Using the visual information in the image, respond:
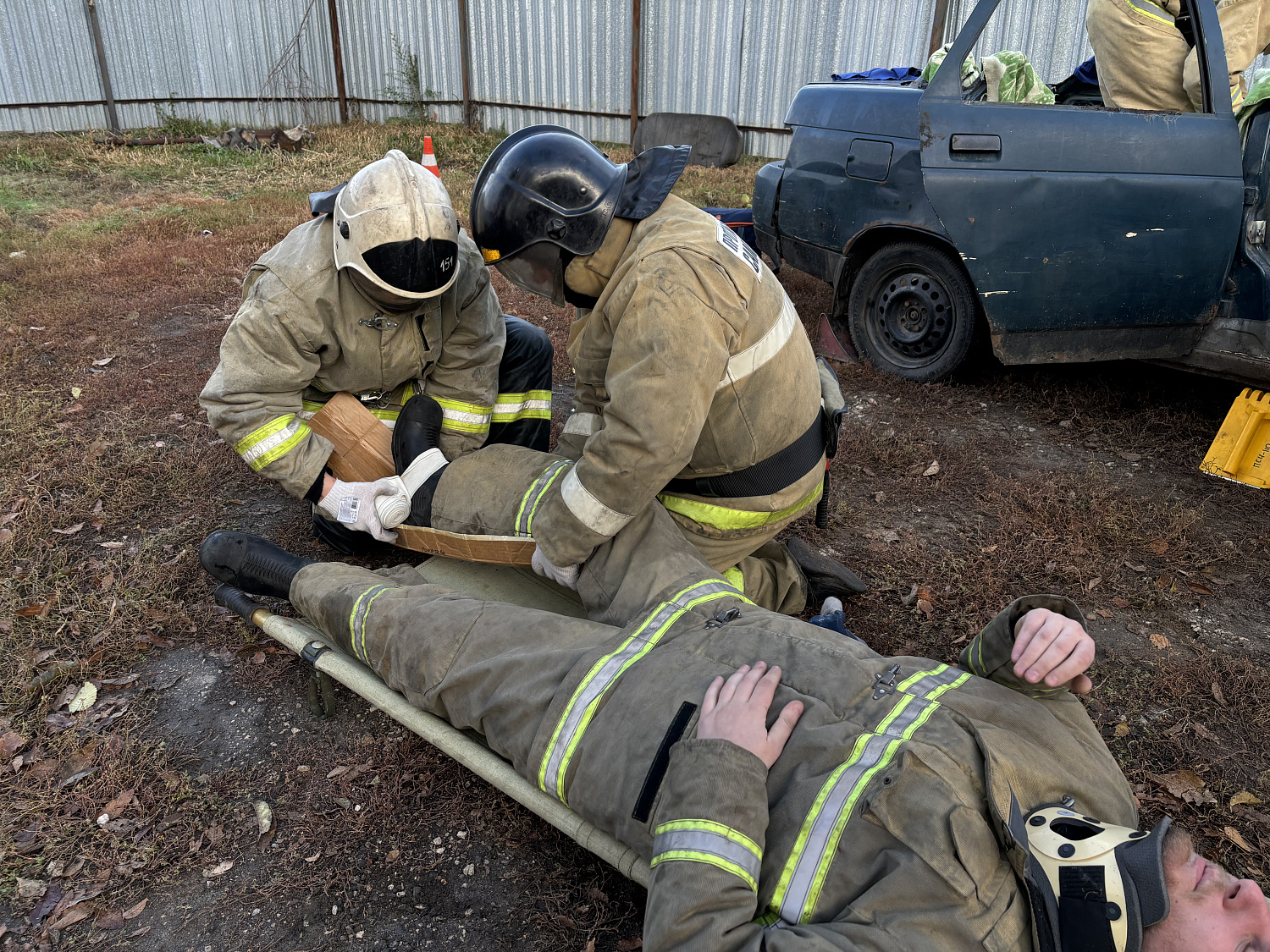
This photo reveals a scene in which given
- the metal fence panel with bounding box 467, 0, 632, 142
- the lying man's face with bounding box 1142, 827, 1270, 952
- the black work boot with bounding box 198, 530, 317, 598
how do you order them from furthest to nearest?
the metal fence panel with bounding box 467, 0, 632, 142
the black work boot with bounding box 198, 530, 317, 598
the lying man's face with bounding box 1142, 827, 1270, 952

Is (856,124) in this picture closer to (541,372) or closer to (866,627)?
(541,372)

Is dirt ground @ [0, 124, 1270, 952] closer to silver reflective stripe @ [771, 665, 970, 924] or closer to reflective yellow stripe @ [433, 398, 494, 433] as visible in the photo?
silver reflective stripe @ [771, 665, 970, 924]

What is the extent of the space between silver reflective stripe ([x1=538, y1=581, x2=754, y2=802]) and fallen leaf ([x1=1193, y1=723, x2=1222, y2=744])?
1.68 meters

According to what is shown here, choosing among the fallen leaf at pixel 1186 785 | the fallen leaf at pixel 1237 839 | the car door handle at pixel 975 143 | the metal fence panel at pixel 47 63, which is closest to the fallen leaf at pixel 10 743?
the fallen leaf at pixel 1186 785

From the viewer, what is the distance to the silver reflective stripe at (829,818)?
1.71 m

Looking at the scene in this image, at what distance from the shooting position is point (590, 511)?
8.18 ft

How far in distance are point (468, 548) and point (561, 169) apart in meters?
1.32

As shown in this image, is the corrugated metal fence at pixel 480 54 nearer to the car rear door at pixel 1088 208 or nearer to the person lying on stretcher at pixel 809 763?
the car rear door at pixel 1088 208

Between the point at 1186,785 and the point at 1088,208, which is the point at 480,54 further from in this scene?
the point at 1186,785

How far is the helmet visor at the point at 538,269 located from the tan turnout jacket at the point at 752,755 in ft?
2.72

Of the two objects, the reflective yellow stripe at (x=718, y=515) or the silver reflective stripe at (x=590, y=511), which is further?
the reflective yellow stripe at (x=718, y=515)

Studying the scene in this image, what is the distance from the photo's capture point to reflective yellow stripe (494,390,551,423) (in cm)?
398

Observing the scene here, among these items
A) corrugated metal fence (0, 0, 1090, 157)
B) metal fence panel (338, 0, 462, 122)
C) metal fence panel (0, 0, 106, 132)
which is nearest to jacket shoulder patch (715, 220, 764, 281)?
corrugated metal fence (0, 0, 1090, 157)

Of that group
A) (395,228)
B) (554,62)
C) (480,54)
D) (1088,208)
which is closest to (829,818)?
(395,228)
